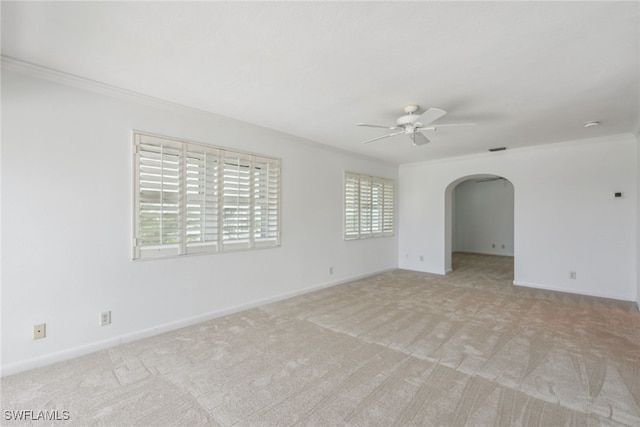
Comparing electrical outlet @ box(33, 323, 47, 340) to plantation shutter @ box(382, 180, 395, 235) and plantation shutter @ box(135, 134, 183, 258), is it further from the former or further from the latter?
plantation shutter @ box(382, 180, 395, 235)

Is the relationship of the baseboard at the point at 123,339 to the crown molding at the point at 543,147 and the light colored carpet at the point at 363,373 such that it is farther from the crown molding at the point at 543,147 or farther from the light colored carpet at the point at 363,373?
the crown molding at the point at 543,147

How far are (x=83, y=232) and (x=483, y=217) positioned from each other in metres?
10.5

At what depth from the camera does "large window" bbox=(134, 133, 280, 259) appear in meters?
3.07

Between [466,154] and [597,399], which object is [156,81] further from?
[466,154]

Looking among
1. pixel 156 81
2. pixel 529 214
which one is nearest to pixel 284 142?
pixel 156 81

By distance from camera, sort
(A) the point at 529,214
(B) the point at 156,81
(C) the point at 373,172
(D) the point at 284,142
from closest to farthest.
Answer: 1. (B) the point at 156,81
2. (D) the point at 284,142
3. (A) the point at 529,214
4. (C) the point at 373,172

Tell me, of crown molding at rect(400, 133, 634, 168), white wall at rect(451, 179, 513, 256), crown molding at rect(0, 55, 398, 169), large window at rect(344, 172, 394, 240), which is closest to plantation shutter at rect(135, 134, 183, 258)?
crown molding at rect(0, 55, 398, 169)

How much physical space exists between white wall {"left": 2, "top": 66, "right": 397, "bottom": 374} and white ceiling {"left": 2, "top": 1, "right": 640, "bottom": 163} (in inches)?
11.2

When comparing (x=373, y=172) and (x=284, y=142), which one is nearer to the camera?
(x=284, y=142)

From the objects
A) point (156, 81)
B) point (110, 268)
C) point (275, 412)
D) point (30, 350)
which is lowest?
point (275, 412)

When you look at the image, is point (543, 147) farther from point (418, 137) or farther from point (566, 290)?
point (418, 137)

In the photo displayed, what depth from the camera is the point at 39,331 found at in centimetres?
250

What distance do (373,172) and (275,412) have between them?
505 centimetres

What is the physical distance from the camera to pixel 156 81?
2.67 meters
